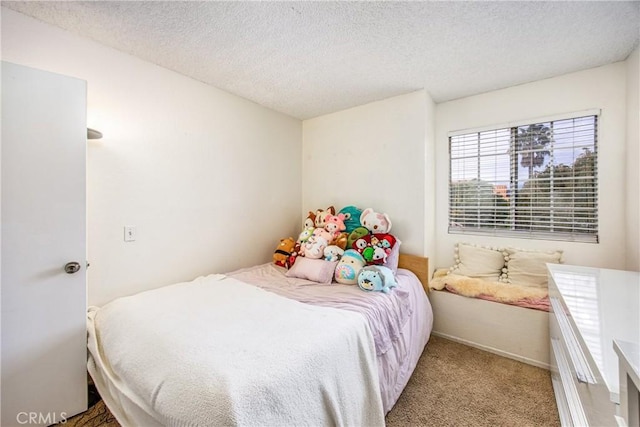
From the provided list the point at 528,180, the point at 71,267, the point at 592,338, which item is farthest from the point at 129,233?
the point at 528,180

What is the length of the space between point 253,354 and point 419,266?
186 centimetres

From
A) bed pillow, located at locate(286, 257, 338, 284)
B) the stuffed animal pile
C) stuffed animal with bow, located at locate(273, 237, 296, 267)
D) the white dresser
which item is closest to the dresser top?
the white dresser

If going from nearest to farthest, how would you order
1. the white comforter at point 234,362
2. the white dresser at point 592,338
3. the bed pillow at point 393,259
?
the white dresser at point 592,338, the white comforter at point 234,362, the bed pillow at point 393,259

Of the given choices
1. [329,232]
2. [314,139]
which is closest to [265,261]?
[329,232]

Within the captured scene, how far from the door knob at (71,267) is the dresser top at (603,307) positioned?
2.33m

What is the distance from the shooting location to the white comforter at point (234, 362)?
92cm

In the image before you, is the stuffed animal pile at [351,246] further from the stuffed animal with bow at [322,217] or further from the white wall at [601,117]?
the white wall at [601,117]

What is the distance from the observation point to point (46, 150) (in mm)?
1428

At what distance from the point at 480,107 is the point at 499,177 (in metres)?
0.73

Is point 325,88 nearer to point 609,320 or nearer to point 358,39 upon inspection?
point 358,39

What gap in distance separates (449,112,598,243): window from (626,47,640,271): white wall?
A: 0.19 m

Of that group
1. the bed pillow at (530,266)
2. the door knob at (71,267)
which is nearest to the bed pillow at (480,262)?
the bed pillow at (530,266)

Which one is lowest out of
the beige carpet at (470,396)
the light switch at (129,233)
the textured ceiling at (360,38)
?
the beige carpet at (470,396)

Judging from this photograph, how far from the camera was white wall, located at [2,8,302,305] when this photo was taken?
1.75m
